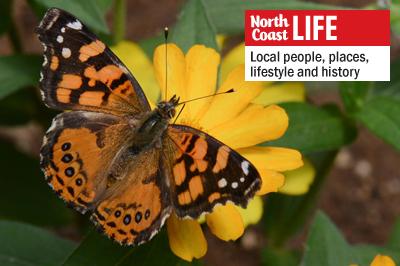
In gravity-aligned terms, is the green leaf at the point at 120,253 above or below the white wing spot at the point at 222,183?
below

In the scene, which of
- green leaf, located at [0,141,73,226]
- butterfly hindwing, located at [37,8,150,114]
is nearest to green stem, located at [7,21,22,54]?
green leaf, located at [0,141,73,226]

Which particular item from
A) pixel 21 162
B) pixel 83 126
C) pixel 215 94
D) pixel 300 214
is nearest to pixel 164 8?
pixel 21 162

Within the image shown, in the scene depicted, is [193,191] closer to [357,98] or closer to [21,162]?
[357,98]

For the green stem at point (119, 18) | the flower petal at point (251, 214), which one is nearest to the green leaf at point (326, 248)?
the flower petal at point (251, 214)

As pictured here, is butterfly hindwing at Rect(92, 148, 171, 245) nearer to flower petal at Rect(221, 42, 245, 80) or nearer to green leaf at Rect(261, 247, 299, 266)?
flower petal at Rect(221, 42, 245, 80)

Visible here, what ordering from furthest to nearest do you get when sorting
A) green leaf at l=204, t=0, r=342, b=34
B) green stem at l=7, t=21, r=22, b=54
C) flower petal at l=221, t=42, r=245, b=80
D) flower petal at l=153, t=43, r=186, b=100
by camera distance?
green stem at l=7, t=21, r=22, b=54 → flower petal at l=221, t=42, r=245, b=80 → green leaf at l=204, t=0, r=342, b=34 → flower petal at l=153, t=43, r=186, b=100

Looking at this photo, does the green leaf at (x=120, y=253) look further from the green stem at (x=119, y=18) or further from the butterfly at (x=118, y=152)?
the green stem at (x=119, y=18)
